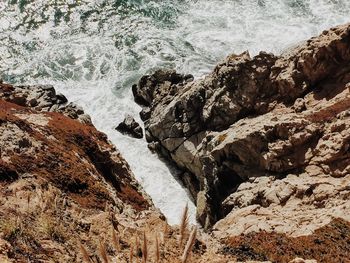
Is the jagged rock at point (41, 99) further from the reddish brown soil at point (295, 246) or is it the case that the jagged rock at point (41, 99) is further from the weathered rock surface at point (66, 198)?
the reddish brown soil at point (295, 246)

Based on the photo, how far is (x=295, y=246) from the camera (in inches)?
677

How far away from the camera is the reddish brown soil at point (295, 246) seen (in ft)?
52.9

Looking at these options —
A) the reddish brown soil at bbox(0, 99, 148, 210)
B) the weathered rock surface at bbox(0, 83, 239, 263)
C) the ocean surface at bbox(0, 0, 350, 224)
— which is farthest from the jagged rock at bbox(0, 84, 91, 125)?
the ocean surface at bbox(0, 0, 350, 224)

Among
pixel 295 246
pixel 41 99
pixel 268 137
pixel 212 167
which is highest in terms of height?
pixel 295 246

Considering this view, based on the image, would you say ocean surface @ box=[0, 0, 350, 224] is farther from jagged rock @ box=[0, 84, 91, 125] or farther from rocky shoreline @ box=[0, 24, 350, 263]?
rocky shoreline @ box=[0, 24, 350, 263]

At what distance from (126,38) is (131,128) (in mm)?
17784

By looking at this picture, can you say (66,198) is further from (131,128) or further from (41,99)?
(131,128)

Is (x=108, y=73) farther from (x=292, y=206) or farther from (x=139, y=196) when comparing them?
(x=292, y=206)

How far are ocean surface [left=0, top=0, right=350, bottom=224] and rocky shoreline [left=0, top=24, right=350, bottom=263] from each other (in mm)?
5812

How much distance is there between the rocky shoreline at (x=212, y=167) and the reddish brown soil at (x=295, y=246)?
0.06 meters

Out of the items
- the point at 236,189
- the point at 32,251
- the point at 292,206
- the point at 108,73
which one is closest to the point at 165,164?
the point at 236,189

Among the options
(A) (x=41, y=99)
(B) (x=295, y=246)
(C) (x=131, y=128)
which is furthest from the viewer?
(C) (x=131, y=128)

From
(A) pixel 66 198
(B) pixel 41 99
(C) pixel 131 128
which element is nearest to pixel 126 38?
(C) pixel 131 128

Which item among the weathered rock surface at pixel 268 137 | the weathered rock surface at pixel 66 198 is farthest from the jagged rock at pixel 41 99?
the weathered rock surface at pixel 268 137
